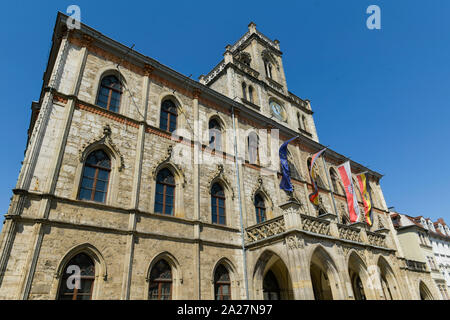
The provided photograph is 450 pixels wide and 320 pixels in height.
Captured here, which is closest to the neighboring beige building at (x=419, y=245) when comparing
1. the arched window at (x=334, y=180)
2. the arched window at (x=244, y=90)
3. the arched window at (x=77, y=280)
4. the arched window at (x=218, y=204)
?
the arched window at (x=334, y=180)

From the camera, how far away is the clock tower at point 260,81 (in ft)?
68.9

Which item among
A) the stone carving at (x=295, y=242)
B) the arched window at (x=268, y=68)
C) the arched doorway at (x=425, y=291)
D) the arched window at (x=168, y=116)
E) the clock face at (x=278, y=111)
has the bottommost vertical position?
the arched doorway at (x=425, y=291)

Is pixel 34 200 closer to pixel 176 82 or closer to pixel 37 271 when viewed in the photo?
pixel 37 271

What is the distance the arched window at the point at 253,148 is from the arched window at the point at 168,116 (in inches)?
205

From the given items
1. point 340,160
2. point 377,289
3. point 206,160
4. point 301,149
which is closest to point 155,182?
point 206,160

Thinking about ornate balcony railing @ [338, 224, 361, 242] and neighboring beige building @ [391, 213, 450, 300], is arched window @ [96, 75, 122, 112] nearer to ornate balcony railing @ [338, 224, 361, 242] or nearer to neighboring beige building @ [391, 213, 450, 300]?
ornate balcony railing @ [338, 224, 361, 242]

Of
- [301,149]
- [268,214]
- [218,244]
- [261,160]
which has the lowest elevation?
[218,244]

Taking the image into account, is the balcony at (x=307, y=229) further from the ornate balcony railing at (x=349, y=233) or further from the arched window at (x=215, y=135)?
the arched window at (x=215, y=135)

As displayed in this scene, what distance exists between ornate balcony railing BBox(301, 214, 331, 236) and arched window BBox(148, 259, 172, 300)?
230 inches

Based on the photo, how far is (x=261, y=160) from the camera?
17.3 meters

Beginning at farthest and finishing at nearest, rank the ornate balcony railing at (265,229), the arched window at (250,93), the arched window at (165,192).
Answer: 1. the arched window at (250,93)
2. the ornate balcony railing at (265,229)
3. the arched window at (165,192)

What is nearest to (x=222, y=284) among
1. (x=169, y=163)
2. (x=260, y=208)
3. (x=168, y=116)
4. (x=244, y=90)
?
(x=260, y=208)
